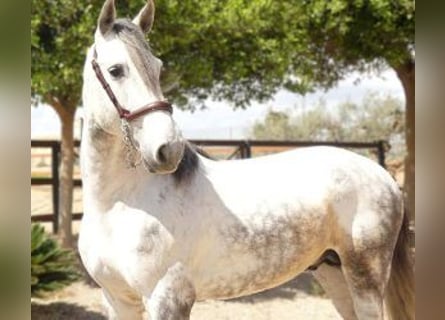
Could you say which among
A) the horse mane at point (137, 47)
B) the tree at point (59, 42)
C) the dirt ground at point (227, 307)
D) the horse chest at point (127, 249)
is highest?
the tree at point (59, 42)

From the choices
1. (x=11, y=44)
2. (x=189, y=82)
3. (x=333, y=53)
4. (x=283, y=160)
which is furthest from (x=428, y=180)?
Result: (x=333, y=53)

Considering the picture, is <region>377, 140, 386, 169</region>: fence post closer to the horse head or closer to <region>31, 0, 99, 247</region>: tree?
<region>31, 0, 99, 247</region>: tree

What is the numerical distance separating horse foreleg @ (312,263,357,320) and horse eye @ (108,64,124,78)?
0.94 meters

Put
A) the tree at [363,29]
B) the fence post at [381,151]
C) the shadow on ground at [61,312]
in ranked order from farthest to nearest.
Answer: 1. the fence post at [381,151]
2. the tree at [363,29]
3. the shadow on ground at [61,312]

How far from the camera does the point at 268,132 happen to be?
13445mm

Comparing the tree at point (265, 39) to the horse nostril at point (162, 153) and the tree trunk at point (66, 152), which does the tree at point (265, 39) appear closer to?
the tree trunk at point (66, 152)

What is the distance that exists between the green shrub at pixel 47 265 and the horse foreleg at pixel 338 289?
182 cm

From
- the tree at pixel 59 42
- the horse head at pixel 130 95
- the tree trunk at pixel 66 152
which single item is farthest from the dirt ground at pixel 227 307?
the horse head at pixel 130 95

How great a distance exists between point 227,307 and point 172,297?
7.75 feet

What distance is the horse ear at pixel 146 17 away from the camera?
1.31 m

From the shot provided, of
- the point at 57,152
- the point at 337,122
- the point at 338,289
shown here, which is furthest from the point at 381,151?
the point at 337,122

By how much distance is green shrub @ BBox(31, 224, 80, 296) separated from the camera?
2959 mm

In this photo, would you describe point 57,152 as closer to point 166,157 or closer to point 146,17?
point 146,17

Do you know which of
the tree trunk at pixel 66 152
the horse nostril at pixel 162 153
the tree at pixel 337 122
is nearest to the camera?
the horse nostril at pixel 162 153
